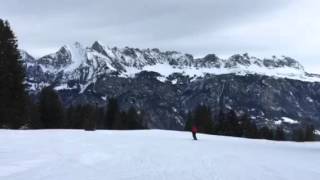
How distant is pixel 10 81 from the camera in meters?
68.2

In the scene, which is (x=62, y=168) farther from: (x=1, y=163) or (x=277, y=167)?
(x=277, y=167)

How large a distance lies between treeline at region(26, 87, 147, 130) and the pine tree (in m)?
8.77

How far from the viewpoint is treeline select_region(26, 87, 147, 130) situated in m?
96.4

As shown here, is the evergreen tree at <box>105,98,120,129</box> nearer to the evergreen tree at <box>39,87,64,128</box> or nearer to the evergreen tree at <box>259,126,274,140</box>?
the evergreen tree at <box>39,87,64,128</box>

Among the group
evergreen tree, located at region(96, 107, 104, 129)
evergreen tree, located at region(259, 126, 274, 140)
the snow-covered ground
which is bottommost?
evergreen tree, located at region(259, 126, 274, 140)

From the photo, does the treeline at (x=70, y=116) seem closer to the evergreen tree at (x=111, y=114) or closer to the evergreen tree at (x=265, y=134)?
the evergreen tree at (x=111, y=114)

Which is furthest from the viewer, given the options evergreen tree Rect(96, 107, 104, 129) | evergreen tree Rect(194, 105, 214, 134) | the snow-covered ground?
evergreen tree Rect(96, 107, 104, 129)

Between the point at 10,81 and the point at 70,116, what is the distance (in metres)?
47.2

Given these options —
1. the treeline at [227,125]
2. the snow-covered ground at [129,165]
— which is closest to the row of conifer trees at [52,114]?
the treeline at [227,125]

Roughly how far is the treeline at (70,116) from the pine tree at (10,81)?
877 centimetres

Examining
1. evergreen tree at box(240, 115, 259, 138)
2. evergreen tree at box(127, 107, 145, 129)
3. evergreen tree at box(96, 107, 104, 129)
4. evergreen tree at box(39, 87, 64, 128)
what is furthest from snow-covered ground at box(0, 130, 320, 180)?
evergreen tree at box(96, 107, 104, 129)

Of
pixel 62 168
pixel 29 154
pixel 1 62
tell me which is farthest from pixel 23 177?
pixel 1 62

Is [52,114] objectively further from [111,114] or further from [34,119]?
[111,114]

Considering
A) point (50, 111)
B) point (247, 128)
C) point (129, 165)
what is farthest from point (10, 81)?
point (247, 128)
